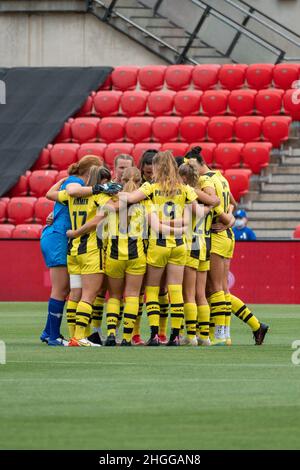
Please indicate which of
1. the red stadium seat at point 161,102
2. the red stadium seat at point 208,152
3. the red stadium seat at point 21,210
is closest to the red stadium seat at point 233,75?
the red stadium seat at point 161,102

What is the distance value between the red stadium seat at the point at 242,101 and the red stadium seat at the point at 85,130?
3.09 m

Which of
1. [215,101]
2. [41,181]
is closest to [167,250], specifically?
[41,181]

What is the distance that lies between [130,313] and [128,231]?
0.82 metres

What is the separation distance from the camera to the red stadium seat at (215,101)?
30688 millimetres

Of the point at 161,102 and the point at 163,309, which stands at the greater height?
the point at 161,102

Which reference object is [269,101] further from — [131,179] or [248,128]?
[131,179]

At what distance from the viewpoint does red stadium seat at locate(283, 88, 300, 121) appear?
98.5ft

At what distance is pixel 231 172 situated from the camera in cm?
2870

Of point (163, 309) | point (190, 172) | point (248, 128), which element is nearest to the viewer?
point (190, 172)

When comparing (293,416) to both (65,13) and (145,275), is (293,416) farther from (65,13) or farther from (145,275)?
(65,13)

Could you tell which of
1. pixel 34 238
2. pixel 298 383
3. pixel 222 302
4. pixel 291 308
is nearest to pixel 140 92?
pixel 34 238

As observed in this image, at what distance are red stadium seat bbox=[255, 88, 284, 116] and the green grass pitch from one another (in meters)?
16.5

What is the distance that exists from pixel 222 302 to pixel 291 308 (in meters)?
9.05

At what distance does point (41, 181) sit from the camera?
2997 cm
